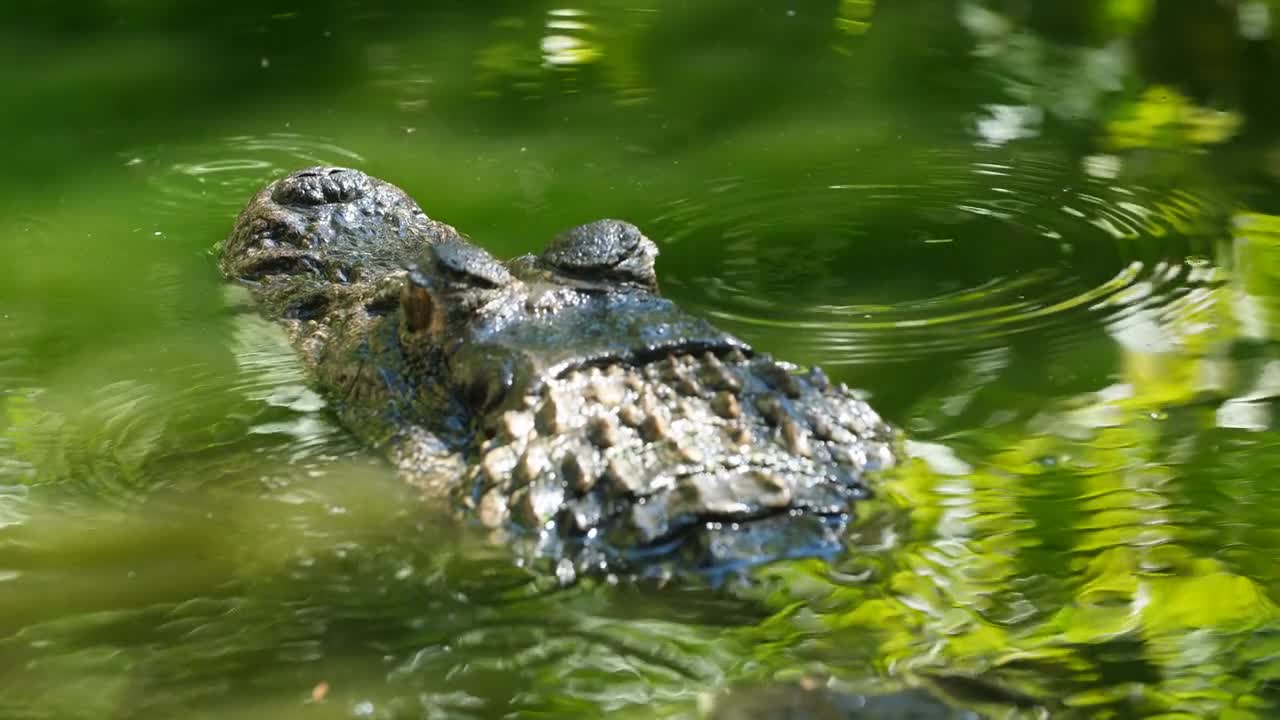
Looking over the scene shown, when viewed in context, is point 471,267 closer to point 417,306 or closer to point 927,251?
point 417,306

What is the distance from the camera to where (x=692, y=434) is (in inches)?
145

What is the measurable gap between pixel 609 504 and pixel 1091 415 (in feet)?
4.93

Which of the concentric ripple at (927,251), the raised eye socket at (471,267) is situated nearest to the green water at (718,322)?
the concentric ripple at (927,251)

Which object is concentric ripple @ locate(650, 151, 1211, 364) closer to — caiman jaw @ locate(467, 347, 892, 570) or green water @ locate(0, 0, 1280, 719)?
green water @ locate(0, 0, 1280, 719)

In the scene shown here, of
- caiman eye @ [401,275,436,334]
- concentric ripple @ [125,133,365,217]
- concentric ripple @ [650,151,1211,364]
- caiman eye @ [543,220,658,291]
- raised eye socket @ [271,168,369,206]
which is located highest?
caiman eye @ [543,220,658,291]

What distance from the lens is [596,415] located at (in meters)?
3.69

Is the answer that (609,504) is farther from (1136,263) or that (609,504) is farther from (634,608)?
(1136,263)

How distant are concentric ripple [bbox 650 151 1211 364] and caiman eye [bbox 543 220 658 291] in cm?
77

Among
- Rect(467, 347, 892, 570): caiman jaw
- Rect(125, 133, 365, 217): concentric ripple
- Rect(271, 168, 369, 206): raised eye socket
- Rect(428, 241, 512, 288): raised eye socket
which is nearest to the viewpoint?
Rect(467, 347, 892, 570): caiman jaw

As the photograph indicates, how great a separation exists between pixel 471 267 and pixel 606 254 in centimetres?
38

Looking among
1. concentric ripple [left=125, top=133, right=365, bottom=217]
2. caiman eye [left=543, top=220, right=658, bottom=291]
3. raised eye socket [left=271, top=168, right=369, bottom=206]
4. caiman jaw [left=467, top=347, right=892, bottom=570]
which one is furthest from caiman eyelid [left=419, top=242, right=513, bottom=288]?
concentric ripple [left=125, top=133, right=365, bottom=217]

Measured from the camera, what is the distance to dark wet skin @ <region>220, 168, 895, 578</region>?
3.52m

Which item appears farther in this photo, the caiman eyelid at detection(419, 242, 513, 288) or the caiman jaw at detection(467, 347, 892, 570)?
the caiman eyelid at detection(419, 242, 513, 288)

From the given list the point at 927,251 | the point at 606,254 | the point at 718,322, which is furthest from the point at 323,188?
the point at 927,251
